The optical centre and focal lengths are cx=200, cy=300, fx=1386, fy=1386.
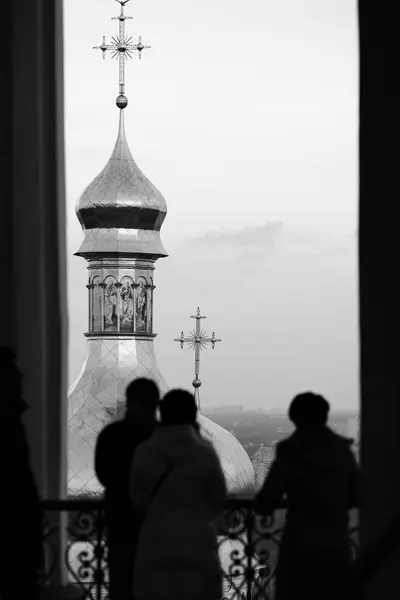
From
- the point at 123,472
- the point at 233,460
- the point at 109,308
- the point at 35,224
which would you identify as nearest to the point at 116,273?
the point at 109,308

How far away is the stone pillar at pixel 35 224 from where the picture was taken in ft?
18.0

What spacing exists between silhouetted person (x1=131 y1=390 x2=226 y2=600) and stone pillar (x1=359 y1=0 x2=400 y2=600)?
Answer: 83 cm

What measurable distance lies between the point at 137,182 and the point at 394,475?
20826mm

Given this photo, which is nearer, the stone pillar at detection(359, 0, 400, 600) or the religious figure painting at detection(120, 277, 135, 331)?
the stone pillar at detection(359, 0, 400, 600)

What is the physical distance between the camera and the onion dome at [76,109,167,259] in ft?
84.0

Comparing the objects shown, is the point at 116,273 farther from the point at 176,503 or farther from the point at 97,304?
the point at 176,503

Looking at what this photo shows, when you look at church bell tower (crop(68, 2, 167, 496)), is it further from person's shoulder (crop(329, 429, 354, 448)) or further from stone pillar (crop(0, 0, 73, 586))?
person's shoulder (crop(329, 429, 354, 448))

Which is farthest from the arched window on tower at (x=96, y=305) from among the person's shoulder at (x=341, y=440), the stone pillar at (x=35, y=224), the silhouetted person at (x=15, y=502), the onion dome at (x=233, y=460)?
the person's shoulder at (x=341, y=440)

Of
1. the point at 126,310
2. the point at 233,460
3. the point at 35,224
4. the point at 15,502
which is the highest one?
the point at 35,224

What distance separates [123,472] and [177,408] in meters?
0.48

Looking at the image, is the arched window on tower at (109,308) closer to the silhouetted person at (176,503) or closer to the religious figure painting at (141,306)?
the religious figure painting at (141,306)

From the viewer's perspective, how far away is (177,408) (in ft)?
Answer: 14.3

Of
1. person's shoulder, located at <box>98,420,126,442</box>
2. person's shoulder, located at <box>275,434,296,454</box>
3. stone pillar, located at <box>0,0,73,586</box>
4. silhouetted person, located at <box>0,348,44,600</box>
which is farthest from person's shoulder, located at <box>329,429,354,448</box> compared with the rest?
stone pillar, located at <box>0,0,73,586</box>

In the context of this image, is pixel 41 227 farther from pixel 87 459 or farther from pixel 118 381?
pixel 118 381
